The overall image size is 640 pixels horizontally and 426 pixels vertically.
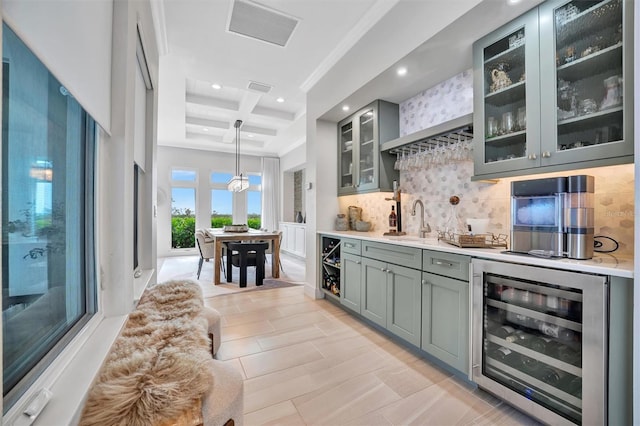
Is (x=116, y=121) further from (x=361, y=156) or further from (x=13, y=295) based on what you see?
(x=361, y=156)

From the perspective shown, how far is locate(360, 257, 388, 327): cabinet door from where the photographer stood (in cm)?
265

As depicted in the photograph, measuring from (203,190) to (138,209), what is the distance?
548 cm

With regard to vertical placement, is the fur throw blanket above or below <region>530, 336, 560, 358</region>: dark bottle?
above

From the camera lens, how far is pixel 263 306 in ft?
11.6

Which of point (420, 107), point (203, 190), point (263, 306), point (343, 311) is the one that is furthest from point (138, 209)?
point (203, 190)

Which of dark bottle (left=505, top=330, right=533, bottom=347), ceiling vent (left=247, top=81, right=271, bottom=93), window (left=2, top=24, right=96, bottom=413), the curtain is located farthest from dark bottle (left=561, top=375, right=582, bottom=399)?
the curtain

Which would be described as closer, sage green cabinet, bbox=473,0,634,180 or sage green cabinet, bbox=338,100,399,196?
sage green cabinet, bbox=473,0,634,180

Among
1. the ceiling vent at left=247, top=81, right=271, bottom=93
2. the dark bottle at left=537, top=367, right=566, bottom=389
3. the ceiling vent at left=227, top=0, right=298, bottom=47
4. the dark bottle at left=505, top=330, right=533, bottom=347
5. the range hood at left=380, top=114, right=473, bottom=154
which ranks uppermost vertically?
the ceiling vent at left=227, top=0, right=298, bottom=47

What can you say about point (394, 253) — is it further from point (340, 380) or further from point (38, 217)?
point (38, 217)

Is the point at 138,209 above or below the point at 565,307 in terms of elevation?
above

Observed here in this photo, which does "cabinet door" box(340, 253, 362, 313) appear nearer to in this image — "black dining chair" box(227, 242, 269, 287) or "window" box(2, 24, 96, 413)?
"black dining chair" box(227, 242, 269, 287)

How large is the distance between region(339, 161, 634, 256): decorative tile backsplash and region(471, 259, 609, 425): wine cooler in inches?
24.2

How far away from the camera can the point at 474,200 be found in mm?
2535

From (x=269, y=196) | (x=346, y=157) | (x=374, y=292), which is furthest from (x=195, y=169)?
(x=374, y=292)
